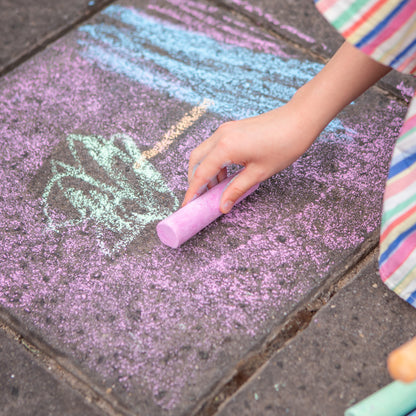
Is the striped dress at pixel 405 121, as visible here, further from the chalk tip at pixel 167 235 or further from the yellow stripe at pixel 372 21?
the chalk tip at pixel 167 235

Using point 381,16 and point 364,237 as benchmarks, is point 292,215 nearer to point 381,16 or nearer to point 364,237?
point 364,237

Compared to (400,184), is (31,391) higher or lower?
lower

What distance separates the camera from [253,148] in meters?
1.34

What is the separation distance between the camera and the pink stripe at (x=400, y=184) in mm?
1266

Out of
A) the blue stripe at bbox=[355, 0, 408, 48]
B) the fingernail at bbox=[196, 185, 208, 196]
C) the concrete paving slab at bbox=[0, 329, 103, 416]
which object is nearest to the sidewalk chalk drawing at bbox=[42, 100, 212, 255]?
the fingernail at bbox=[196, 185, 208, 196]

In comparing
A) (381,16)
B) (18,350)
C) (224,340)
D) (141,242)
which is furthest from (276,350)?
(381,16)

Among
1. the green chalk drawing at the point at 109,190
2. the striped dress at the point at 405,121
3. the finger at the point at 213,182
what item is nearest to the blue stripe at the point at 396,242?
the striped dress at the point at 405,121

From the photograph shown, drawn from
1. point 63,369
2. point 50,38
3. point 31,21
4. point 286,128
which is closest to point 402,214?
point 286,128

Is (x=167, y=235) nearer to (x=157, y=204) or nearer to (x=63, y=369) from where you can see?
(x=157, y=204)

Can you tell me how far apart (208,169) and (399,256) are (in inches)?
20.3

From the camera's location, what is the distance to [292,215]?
59.6 inches

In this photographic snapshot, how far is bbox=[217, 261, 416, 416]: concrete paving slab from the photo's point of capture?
4.00 feet

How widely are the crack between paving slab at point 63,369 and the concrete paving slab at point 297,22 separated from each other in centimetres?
132

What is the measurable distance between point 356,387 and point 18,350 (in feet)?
2.67
